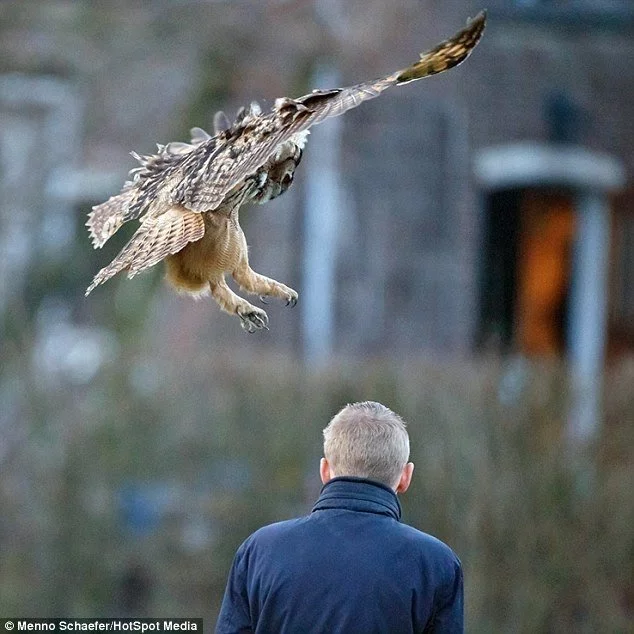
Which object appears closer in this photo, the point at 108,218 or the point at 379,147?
the point at 108,218

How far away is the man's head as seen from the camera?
2770 millimetres

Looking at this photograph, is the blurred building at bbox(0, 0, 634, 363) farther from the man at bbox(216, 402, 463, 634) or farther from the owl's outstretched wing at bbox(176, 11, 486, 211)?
the man at bbox(216, 402, 463, 634)

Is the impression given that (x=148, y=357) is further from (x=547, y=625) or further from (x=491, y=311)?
(x=491, y=311)

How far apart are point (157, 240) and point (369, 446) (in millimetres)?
712

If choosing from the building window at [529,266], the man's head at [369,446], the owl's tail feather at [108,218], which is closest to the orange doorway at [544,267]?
the building window at [529,266]

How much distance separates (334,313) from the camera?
1278 centimetres

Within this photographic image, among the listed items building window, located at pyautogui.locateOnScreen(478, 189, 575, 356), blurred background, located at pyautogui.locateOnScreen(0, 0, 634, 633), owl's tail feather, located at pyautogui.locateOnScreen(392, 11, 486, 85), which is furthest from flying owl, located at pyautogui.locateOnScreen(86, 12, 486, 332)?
building window, located at pyautogui.locateOnScreen(478, 189, 575, 356)

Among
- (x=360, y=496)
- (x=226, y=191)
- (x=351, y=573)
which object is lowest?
(x=351, y=573)

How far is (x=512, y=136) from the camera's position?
1305 centimetres

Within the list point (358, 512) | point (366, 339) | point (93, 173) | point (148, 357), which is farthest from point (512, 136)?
point (358, 512)

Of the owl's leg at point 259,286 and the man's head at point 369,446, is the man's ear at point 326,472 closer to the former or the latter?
the man's head at point 369,446

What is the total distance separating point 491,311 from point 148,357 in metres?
4.60
